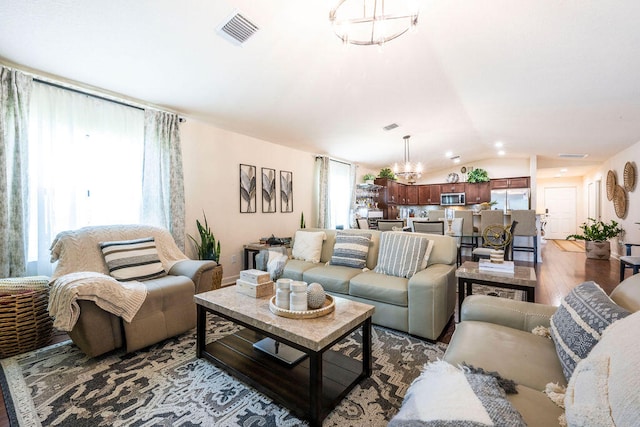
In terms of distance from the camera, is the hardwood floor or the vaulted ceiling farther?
the hardwood floor

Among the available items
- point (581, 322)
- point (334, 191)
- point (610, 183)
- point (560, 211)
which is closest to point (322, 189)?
point (334, 191)

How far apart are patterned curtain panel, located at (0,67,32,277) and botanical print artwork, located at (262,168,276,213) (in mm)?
2822

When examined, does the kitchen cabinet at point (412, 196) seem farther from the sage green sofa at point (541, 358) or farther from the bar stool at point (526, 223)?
the sage green sofa at point (541, 358)

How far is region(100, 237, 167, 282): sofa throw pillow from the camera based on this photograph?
7.93 feet

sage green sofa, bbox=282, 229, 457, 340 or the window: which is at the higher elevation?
the window

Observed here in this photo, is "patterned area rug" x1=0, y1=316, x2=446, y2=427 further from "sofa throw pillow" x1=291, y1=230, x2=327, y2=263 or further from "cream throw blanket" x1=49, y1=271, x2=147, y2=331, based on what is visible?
"sofa throw pillow" x1=291, y1=230, x2=327, y2=263

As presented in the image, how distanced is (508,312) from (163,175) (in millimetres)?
3634

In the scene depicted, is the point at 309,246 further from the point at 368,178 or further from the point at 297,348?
the point at 368,178

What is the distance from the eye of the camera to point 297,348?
1.40 m

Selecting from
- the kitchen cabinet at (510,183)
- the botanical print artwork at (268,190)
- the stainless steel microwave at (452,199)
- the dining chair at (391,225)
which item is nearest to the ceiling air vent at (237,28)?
the botanical print artwork at (268,190)

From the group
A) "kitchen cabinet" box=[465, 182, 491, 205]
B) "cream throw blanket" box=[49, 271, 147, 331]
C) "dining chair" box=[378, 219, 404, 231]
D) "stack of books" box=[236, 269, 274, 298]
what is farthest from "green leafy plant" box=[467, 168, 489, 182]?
"cream throw blanket" box=[49, 271, 147, 331]

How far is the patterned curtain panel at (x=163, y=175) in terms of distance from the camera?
3.20m

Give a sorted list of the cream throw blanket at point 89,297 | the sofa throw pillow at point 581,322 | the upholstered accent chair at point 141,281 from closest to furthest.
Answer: the sofa throw pillow at point 581,322 → the cream throw blanket at point 89,297 → the upholstered accent chair at point 141,281

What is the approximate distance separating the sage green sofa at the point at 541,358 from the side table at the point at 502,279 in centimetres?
39
